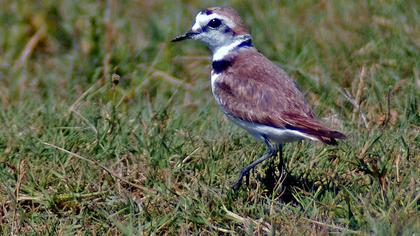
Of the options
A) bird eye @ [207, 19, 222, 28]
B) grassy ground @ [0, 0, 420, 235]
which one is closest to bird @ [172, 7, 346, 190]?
bird eye @ [207, 19, 222, 28]

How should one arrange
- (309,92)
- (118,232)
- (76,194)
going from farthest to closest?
1. (309,92)
2. (76,194)
3. (118,232)

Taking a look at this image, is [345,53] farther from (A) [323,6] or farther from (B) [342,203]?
(B) [342,203]

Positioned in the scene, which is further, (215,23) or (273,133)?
(215,23)

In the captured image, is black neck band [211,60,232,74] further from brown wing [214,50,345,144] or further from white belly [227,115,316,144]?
white belly [227,115,316,144]

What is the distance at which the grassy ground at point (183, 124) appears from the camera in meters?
5.46

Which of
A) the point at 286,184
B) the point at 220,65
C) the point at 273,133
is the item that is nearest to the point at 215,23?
the point at 220,65

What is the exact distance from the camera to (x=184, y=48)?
357 inches

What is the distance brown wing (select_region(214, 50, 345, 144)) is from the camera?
561cm

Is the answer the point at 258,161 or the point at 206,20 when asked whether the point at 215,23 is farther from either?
the point at 258,161

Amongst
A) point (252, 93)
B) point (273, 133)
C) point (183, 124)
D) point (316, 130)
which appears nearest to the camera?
point (316, 130)

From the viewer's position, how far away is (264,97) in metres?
5.88

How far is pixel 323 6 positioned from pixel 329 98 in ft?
7.03

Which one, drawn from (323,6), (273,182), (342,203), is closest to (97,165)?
A: (273,182)

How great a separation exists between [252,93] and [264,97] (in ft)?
0.32
